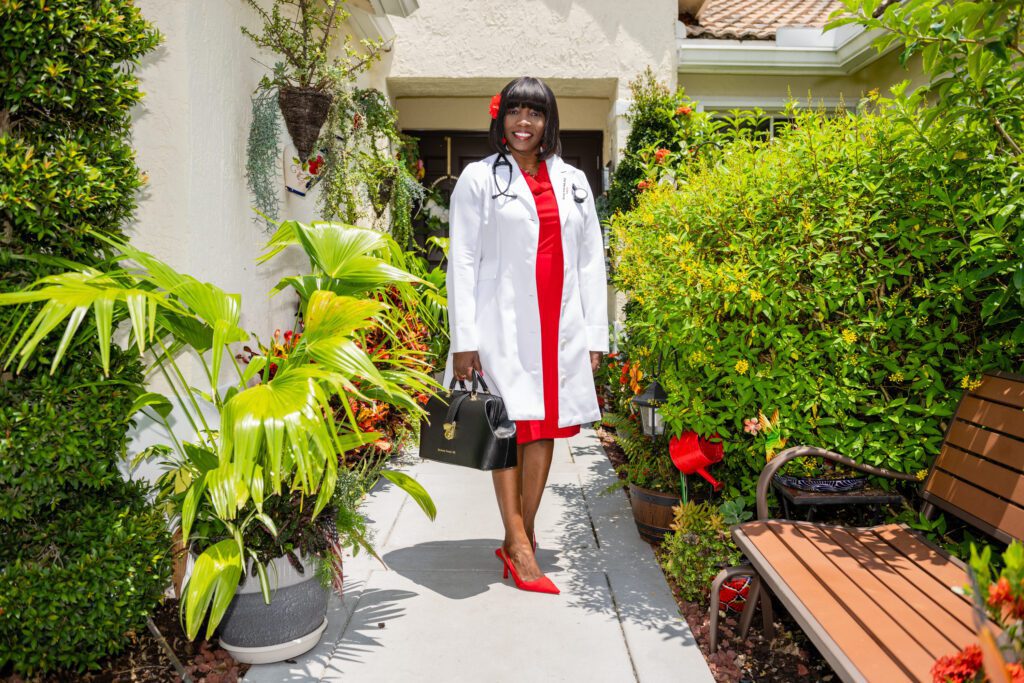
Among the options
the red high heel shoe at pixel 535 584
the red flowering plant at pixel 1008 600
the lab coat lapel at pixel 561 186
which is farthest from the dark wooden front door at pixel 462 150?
the red flowering plant at pixel 1008 600

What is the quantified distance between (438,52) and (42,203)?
599cm

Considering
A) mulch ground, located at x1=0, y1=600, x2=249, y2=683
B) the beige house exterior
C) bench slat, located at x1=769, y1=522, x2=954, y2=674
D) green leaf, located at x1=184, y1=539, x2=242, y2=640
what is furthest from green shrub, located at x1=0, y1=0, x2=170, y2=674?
the beige house exterior

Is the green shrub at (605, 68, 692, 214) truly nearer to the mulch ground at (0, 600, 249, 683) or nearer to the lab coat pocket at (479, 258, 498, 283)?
the lab coat pocket at (479, 258, 498, 283)

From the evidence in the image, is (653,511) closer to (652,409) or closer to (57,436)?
(652,409)

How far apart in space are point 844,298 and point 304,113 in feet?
10.4

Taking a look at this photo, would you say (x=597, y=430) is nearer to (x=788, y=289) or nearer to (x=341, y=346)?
(x=788, y=289)

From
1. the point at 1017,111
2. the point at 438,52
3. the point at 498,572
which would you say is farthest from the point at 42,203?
the point at 438,52

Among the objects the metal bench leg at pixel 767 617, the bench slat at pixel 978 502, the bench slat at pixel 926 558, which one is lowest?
the metal bench leg at pixel 767 617

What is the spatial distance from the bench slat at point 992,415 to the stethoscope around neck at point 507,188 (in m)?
1.67

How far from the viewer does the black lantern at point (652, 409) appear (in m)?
3.58

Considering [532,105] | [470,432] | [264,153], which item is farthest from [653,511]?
[264,153]

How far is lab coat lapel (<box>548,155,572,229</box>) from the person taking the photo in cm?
333

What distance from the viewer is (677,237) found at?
10.8 feet

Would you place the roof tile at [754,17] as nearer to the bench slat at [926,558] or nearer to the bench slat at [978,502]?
the bench slat at [978,502]
